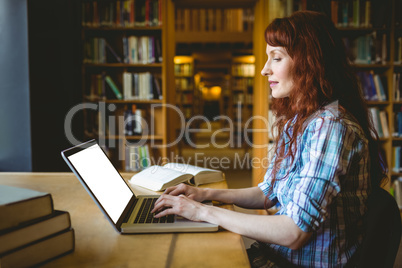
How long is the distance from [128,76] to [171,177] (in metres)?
2.21

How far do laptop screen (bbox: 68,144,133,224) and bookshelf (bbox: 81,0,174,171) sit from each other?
87.1 inches

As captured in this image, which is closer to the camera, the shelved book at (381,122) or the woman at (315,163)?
the woman at (315,163)

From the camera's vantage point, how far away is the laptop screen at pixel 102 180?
0.87 m

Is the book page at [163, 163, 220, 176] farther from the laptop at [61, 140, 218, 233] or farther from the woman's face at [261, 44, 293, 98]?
the woman's face at [261, 44, 293, 98]

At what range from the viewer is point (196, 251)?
76 cm

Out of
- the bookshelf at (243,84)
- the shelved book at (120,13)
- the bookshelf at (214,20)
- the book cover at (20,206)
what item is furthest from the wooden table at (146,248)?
the bookshelf at (243,84)

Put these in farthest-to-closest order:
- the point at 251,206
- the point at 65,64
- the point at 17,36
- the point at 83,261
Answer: the point at 65,64, the point at 17,36, the point at 251,206, the point at 83,261

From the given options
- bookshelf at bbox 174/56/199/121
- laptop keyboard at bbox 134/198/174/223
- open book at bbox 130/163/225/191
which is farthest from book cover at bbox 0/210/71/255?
bookshelf at bbox 174/56/199/121

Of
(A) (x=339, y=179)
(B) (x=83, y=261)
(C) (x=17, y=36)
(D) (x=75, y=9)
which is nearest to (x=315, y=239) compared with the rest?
(A) (x=339, y=179)

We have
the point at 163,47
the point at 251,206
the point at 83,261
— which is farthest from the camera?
the point at 163,47

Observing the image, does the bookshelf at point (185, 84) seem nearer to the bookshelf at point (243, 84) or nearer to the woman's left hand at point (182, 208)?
the bookshelf at point (243, 84)

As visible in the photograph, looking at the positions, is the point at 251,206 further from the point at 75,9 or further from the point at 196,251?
the point at 75,9

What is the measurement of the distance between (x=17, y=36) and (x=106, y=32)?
40.8 inches

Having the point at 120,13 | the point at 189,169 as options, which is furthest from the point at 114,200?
the point at 120,13
